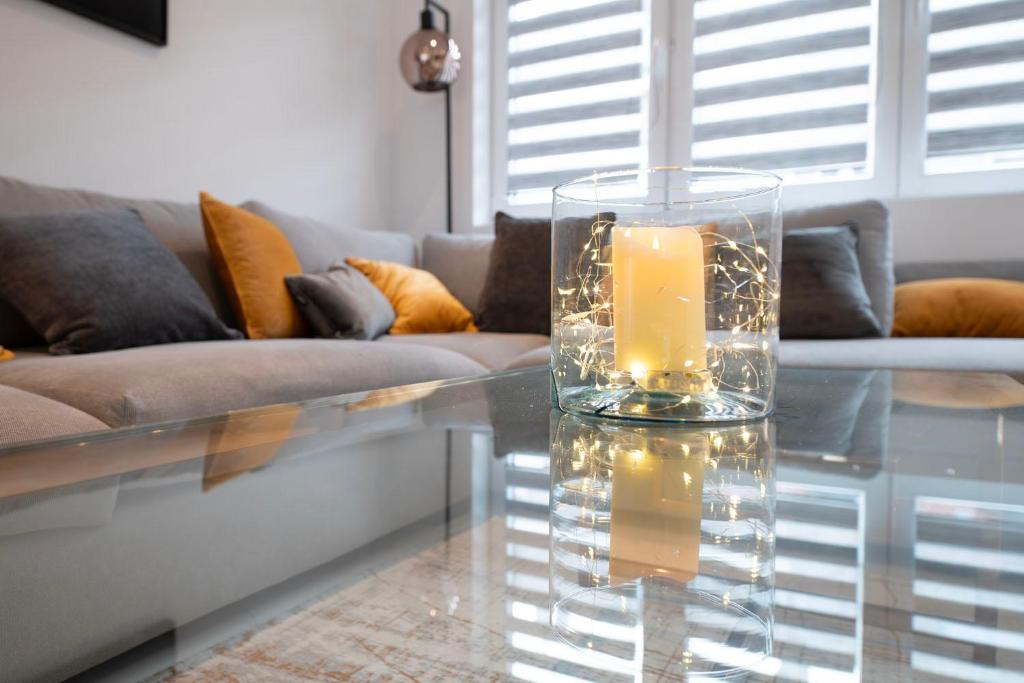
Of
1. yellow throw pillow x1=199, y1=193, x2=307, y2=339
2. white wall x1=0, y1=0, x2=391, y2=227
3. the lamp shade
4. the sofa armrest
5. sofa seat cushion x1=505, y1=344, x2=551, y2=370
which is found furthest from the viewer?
the lamp shade

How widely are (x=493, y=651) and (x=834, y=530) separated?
0.17 metres

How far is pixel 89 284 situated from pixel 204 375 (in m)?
0.52

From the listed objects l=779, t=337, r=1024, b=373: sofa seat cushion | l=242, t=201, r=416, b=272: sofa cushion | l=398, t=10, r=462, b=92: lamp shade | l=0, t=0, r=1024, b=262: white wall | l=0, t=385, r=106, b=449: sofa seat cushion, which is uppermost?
l=398, t=10, r=462, b=92: lamp shade

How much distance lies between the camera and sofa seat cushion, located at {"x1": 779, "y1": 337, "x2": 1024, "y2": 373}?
1.48 metres

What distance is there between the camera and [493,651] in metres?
0.19

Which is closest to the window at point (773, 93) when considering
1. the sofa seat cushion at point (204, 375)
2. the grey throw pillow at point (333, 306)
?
the grey throw pillow at point (333, 306)

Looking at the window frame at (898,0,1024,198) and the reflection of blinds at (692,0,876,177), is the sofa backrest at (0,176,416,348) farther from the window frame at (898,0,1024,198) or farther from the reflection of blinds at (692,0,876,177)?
the window frame at (898,0,1024,198)

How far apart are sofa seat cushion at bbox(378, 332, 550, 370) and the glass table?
1.45 metres

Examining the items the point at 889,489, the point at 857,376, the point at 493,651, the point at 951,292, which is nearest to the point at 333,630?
the point at 493,651

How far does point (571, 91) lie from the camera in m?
3.41

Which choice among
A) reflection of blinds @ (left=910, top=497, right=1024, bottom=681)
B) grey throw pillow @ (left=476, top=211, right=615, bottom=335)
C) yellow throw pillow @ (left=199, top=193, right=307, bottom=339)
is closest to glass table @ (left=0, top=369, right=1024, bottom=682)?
reflection of blinds @ (left=910, top=497, right=1024, bottom=681)

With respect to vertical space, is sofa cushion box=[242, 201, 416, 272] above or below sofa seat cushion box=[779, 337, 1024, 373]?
above

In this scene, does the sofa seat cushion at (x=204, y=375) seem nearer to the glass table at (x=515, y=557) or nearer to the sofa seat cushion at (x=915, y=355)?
the glass table at (x=515, y=557)

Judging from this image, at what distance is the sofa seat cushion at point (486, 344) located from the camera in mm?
1959
